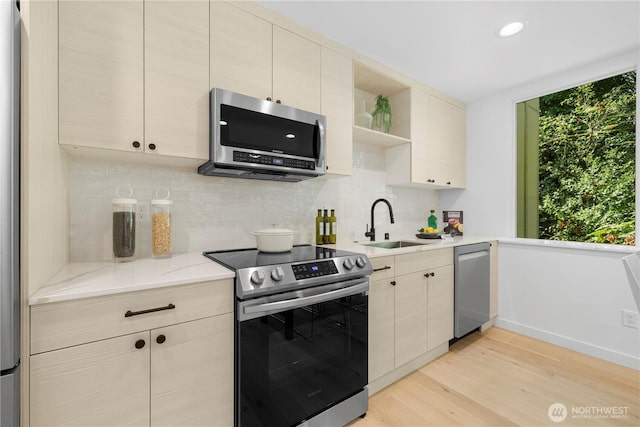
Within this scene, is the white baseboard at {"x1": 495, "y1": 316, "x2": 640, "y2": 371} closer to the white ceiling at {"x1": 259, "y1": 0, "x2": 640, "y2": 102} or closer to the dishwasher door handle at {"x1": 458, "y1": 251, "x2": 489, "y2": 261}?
the dishwasher door handle at {"x1": 458, "y1": 251, "x2": 489, "y2": 261}

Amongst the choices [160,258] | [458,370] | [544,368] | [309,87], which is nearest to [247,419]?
[160,258]

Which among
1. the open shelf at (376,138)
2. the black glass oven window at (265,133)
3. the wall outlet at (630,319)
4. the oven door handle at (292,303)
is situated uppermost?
the open shelf at (376,138)

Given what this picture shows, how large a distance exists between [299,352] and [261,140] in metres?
1.17

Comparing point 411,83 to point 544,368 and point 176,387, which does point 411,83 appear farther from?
point 176,387

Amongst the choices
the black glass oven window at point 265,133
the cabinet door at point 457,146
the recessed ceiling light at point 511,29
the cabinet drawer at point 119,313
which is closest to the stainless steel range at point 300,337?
the cabinet drawer at point 119,313

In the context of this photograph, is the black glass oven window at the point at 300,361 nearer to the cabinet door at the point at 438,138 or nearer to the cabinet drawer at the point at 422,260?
the cabinet drawer at the point at 422,260

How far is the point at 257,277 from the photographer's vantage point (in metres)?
1.28

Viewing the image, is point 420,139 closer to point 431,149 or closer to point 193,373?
point 431,149

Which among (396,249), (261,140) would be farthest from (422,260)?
(261,140)

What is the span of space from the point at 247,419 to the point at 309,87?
1905 mm

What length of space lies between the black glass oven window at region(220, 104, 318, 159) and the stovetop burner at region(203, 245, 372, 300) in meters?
0.63

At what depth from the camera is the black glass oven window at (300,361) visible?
1272mm

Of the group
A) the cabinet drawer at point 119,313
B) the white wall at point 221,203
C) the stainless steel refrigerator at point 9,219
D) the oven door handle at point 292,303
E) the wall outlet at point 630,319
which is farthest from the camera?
the wall outlet at point 630,319

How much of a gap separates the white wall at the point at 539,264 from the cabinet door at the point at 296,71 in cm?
223
